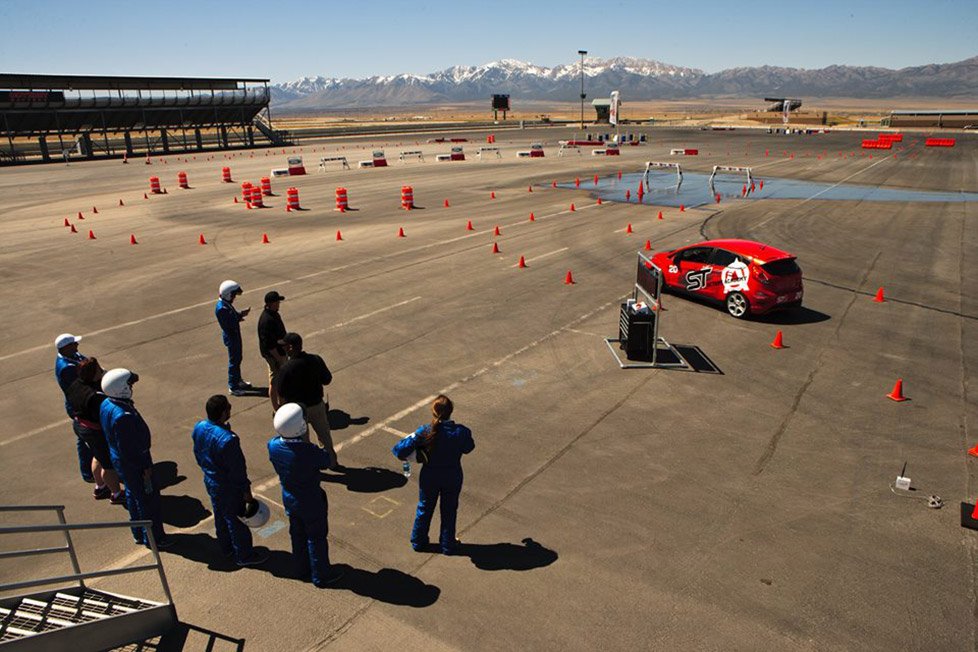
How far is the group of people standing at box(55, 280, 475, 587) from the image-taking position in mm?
5949

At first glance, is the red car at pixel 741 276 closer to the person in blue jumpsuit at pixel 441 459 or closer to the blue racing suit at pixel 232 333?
the person in blue jumpsuit at pixel 441 459

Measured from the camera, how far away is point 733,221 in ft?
86.2

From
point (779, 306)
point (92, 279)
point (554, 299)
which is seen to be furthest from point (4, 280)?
point (779, 306)

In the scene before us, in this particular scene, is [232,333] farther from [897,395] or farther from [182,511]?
[897,395]

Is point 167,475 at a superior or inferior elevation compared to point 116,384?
inferior

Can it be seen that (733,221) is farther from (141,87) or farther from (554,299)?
(141,87)

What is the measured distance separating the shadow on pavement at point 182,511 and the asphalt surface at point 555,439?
0.03m

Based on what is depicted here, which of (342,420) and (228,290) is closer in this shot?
(342,420)

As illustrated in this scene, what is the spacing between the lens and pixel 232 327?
10.5m

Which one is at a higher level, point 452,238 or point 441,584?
point 452,238

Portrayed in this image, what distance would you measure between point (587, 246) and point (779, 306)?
889 cm

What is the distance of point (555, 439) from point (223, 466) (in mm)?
A: 4785

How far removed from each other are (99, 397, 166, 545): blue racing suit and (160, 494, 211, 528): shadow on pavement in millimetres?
707

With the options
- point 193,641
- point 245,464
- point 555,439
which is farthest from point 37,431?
point 555,439
